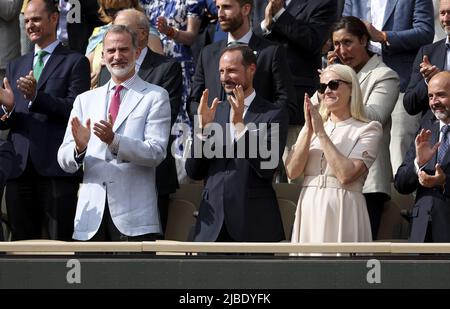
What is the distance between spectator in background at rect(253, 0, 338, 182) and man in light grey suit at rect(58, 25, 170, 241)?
4.77 feet

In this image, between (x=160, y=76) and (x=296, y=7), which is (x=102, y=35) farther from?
(x=296, y=7)

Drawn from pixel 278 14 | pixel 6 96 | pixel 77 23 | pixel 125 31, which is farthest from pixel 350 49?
pixel 77 23

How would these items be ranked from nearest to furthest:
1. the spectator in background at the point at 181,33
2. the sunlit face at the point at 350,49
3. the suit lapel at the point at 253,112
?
1. the suit lapel at the point at 253,112
2. the sunlit face at the point at 350,49
3. the spectator in background at the point at 181,33

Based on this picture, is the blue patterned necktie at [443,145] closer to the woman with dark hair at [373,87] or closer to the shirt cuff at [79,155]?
the woman with dark hair at [373,87]

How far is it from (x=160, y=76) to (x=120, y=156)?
1114 mm

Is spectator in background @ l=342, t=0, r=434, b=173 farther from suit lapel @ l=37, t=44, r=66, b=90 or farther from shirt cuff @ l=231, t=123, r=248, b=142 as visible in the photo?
suit lapel @ l=37, t=44, r=66, b=90

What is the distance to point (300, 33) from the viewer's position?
1031 cm

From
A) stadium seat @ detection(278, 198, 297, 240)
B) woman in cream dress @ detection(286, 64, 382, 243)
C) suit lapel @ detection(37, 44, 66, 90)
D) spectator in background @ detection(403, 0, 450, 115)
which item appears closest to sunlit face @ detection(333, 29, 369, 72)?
spectator in background @ detection(403, 0, 450, 115)

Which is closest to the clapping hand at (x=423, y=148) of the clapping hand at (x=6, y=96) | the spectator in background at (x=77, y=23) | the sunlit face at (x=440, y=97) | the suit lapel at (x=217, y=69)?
the sunlit face at (x=440, y=97)

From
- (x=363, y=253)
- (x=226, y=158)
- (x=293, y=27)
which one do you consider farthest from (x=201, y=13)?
(x=363, y=253)

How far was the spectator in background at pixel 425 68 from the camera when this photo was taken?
9.34 metres

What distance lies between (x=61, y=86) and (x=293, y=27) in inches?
71.0

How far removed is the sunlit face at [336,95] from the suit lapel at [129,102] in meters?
1.23
